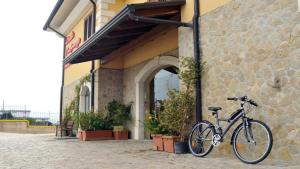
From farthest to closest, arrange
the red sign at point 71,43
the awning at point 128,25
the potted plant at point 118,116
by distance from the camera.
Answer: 1. the red sign at point 71,43
2. the potted plant at point 118,116
3. the awning at point 128,25

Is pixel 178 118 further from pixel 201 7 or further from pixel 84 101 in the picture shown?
pixel 84 101

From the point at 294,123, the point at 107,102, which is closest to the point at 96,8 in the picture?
the point at 107,102

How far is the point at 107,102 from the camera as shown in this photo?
11.6 m

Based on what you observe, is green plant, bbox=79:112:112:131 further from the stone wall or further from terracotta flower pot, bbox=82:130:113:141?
the stone wall

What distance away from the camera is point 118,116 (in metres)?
11.0

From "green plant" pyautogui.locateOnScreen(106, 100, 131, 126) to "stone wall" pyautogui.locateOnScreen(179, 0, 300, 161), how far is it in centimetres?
523

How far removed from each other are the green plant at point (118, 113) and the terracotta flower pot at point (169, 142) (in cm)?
460

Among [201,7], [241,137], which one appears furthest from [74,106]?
[241,137]

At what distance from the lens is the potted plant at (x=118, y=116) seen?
1078cm

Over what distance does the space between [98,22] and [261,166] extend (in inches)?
346

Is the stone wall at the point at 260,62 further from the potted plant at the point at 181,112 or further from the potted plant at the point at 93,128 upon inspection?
the potted plant at the point at 93,128

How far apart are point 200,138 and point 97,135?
5.50m

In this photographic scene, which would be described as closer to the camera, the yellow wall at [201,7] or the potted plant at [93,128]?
the yellow wall at [201,7]

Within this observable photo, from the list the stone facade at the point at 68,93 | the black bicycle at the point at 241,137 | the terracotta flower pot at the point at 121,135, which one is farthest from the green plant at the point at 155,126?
the stone facade at the point at 68,93
